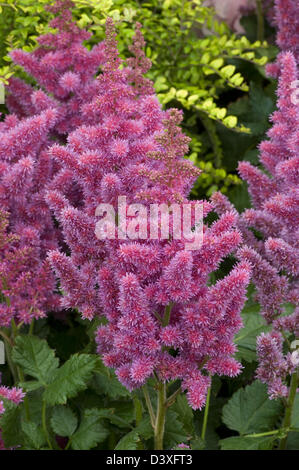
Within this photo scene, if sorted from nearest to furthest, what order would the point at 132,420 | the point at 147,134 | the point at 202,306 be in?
the point at 202,306
the point at 147,134
the point at 132,420

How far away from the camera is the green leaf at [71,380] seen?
1.05 metres

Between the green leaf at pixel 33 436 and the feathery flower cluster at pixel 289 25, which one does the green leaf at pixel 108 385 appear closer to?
the green leaf at pixel 33 436

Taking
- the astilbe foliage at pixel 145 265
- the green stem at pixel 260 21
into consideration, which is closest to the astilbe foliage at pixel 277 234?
the astilbe foliage at pixel 145 265

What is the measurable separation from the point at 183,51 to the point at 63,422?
1101mm

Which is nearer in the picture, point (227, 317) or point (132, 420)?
point (227, 317)

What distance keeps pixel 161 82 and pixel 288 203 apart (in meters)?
0.67

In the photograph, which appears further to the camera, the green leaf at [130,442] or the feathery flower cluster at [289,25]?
the feathery flower cluster at [289,25]

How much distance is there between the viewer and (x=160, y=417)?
1.04m

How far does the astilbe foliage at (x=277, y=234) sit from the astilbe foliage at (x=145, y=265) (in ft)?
0.39

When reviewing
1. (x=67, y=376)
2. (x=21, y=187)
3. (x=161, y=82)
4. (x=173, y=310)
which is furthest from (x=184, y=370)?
(x=161, y=82)

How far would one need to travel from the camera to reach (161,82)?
5.33 ft

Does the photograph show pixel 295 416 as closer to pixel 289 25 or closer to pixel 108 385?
pixel 108 385
